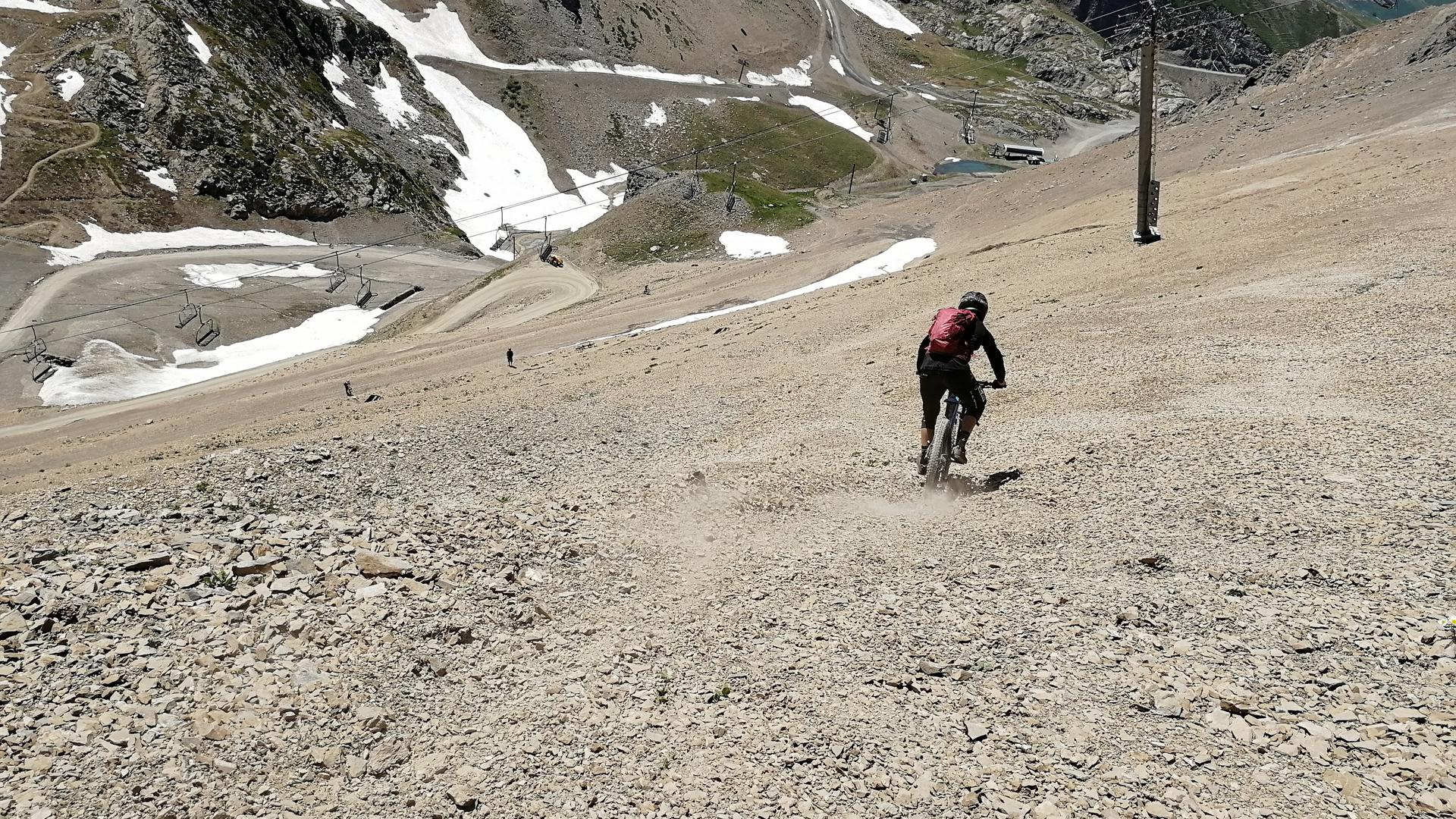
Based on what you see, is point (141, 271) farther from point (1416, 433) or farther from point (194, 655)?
point (1416, 433)

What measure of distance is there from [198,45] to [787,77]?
9713cm

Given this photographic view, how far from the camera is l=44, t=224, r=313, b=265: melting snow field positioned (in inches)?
2825

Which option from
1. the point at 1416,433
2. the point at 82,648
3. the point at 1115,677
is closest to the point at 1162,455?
the point at 1416,433

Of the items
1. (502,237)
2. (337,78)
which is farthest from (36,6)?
(502,237)

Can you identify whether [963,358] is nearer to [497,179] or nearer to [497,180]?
[497,180]

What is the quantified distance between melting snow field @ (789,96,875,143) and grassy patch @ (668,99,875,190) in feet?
8.18

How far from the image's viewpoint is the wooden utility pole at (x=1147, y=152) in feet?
96.8

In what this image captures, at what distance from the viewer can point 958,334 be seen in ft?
39.4

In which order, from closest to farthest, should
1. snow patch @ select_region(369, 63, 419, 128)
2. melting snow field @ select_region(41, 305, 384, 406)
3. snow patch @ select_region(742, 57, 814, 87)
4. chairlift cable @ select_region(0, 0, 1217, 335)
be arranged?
melting snow field @ select_region(41, 305, 384, 406) < chairlift cable @ select_region(0, 0, 1217, 335) < snow patch @ select_region(369, 63, 419, 128) < snow patch @ select_region(742, 57, 814, 87)

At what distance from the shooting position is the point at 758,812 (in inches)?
240

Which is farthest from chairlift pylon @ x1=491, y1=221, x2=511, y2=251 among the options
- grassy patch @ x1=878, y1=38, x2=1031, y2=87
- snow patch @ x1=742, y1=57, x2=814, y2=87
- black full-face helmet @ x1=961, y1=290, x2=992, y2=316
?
grassy patch @ x1=878, y1=38, x2=1031, y2=87

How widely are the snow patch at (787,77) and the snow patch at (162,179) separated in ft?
312

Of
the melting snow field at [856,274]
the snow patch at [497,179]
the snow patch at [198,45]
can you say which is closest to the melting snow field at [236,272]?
the snow patch at [497,179]

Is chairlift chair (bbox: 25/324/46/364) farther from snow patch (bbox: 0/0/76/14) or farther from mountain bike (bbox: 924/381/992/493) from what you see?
mountain bike (bbox: 924/381/992/493)
